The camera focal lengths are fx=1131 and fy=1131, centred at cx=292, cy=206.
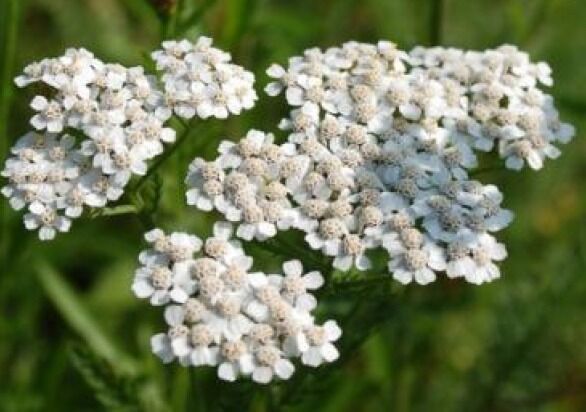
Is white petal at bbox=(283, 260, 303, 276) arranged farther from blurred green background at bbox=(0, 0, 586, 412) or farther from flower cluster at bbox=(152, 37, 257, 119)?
flower cluster at bbox=(152, 37, 257, 119)

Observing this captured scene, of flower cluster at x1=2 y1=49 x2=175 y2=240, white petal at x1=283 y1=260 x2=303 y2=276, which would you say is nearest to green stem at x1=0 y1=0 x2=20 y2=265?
flower cluster at x1=2 y1=49 x2=175 y2=240

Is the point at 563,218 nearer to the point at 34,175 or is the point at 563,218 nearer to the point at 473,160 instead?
the point at 473,160

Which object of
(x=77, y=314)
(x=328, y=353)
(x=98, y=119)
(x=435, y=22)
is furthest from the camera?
(x=77, y=314)

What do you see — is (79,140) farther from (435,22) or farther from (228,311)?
(435,22)

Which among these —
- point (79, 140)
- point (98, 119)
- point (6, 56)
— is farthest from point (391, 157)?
point (6, 56)

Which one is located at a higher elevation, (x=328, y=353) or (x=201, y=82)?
(x=201, y=82)

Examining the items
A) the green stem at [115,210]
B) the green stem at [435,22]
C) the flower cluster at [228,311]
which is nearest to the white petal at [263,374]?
the flower cluster at [228,311]

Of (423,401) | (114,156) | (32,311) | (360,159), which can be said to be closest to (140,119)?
(114,156)
